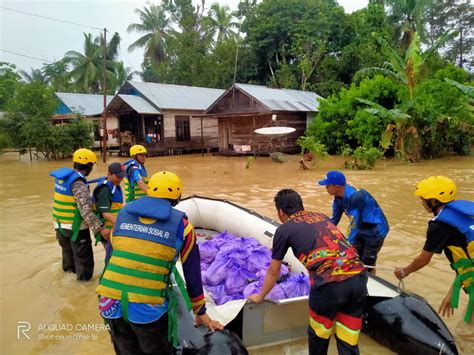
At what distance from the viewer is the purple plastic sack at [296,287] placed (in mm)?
3625

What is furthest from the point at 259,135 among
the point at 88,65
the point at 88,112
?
the point at 88,65

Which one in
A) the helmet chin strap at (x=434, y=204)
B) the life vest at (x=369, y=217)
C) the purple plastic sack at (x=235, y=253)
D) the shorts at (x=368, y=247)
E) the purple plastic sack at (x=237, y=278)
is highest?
the helmet chin strap at (x=434, y=204)

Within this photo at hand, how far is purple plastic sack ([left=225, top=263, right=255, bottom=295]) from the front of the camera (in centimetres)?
397

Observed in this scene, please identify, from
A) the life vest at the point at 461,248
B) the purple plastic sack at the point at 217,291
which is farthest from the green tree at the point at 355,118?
the life vest at the point at 461,248

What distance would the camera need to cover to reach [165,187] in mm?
2312

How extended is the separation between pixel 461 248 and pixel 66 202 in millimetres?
3823

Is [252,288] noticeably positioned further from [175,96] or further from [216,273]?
[175,96]

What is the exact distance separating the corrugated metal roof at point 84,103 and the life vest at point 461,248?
2325 cm

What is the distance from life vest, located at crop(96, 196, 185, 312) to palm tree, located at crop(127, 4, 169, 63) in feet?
114

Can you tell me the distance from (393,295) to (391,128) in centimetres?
1222

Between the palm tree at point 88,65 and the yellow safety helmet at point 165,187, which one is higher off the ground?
the palm tree at point 88,65

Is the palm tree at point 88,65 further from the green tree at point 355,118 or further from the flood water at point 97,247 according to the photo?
the green tree at point 355,118

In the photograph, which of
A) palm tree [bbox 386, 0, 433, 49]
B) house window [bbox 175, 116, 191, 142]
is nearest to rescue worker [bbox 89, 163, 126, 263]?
house window [bbox 175, 116, 191, 142]

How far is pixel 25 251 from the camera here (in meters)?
6.05
